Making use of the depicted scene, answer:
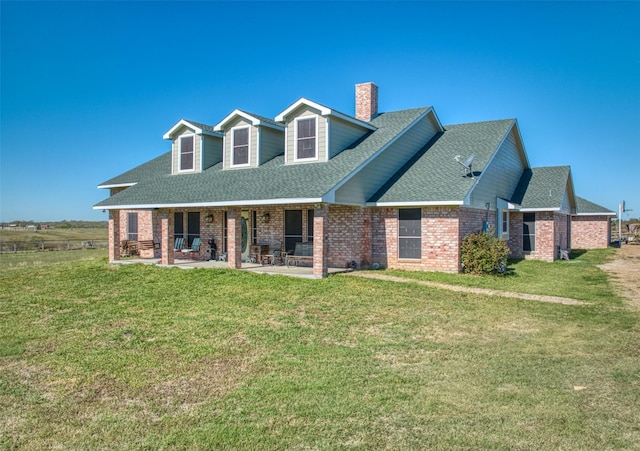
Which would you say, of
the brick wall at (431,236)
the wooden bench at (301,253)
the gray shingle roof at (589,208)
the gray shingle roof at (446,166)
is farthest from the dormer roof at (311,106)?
A: the gray shingle roof at (589,208)

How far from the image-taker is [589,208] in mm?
30531

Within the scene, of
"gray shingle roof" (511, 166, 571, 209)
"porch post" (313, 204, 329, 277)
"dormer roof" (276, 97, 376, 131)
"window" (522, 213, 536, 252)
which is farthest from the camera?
"window" (522, 213, 536, 252)

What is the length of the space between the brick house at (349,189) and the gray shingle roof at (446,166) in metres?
0.04

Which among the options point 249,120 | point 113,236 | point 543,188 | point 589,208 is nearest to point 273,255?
point 249,120

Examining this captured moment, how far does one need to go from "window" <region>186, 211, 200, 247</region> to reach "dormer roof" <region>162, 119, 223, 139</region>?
11.5 feet

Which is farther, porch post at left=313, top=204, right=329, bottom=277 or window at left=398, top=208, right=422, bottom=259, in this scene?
window at left=398, top=208, right=422, bottom=259

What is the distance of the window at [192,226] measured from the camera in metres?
20.7

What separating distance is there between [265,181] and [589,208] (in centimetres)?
2391

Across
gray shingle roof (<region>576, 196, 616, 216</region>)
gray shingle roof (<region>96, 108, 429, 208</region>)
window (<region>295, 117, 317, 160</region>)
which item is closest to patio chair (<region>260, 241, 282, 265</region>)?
gray shingle roof (<region>96, 108, 429, 208</region>)

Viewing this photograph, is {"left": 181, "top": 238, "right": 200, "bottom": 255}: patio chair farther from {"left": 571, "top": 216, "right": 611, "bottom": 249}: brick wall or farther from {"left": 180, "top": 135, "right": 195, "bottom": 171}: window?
{"left": 571, "top": 216, "right": 611, "bottom": 249}: brick wall

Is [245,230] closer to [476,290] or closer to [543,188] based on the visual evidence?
[476,290]

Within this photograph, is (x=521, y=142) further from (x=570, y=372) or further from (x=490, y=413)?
(x=490, y=413)

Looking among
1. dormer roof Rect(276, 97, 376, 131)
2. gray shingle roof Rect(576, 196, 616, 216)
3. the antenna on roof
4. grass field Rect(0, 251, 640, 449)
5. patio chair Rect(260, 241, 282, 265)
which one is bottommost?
grass field Rect(0, 251, 640, 449)

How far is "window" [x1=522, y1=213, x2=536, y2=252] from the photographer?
840 inches
